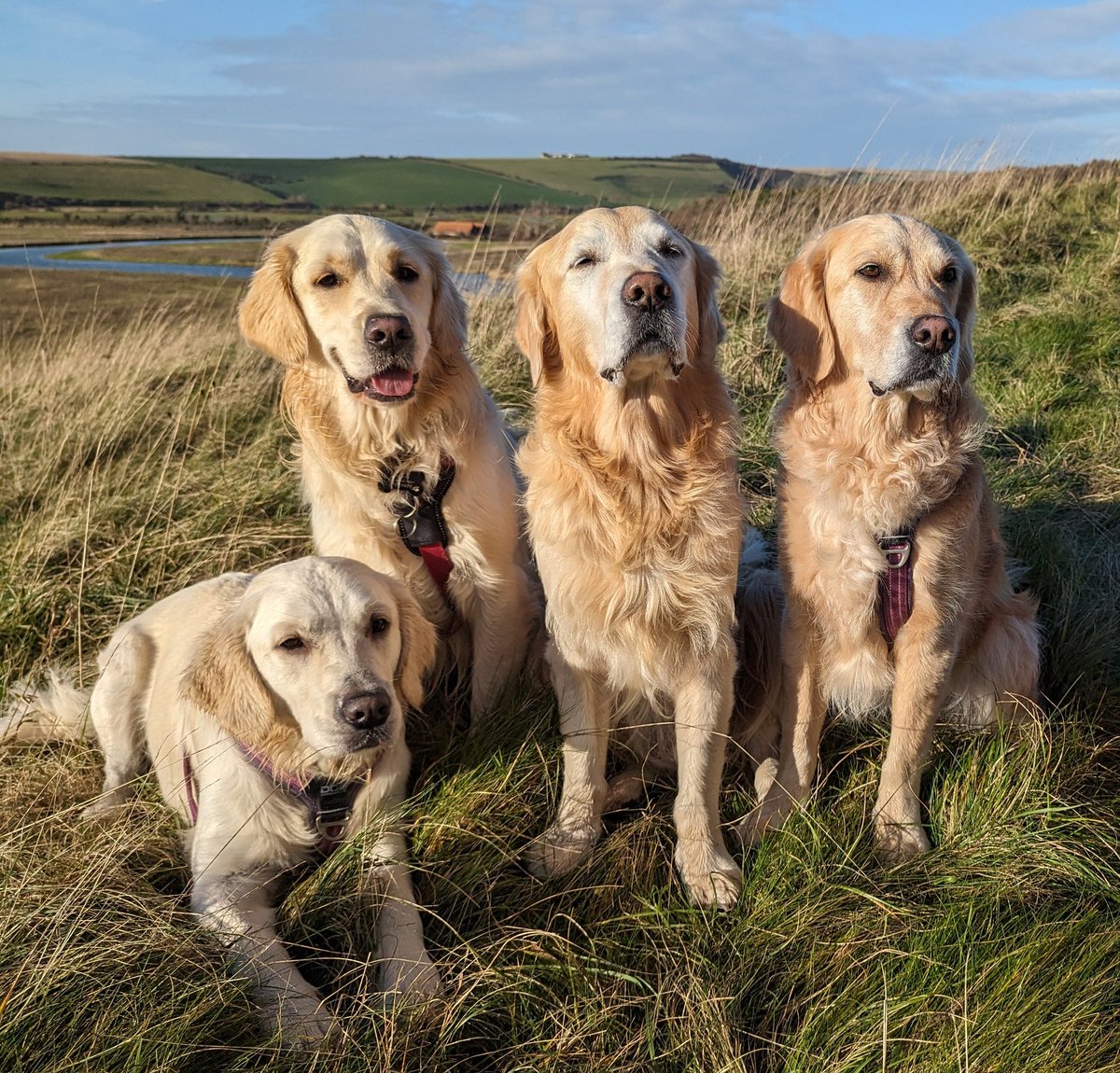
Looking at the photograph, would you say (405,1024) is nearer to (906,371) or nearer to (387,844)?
(387,844)

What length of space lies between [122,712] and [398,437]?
1.29 m

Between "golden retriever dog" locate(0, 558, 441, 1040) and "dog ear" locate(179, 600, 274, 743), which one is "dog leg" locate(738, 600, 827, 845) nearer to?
"golden retriever dog" locate(0, 558, 441, 1040)

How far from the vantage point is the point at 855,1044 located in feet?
5.73

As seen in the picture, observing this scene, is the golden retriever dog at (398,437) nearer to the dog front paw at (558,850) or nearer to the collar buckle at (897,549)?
the dog front paw at (558,850)

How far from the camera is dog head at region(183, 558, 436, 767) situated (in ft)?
7.44

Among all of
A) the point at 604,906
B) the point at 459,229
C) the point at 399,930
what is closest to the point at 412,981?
the point at 399,930

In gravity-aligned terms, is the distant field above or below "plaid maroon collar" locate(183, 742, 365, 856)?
above

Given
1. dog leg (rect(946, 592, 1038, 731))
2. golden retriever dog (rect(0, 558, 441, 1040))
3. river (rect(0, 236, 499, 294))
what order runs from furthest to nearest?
river (rect(0, 236, 499, 294))
dog leg (rect(946, 592, 1038, 731))
golden retriever dog (rect(0, 558, 441, 1040))

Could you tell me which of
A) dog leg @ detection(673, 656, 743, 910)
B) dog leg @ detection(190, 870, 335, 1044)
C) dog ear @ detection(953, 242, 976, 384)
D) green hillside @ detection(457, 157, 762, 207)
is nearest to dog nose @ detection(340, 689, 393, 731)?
dog leg @ detection(190, 870, 335, 1044)

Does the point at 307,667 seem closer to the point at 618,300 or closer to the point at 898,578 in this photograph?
the point at 618,300

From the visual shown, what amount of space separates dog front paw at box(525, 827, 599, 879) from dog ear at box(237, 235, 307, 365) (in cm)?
179

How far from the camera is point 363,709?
224 cm

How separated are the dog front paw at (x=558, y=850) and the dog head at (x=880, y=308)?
1.50 m

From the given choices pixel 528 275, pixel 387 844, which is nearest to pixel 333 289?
pixel 528 275
